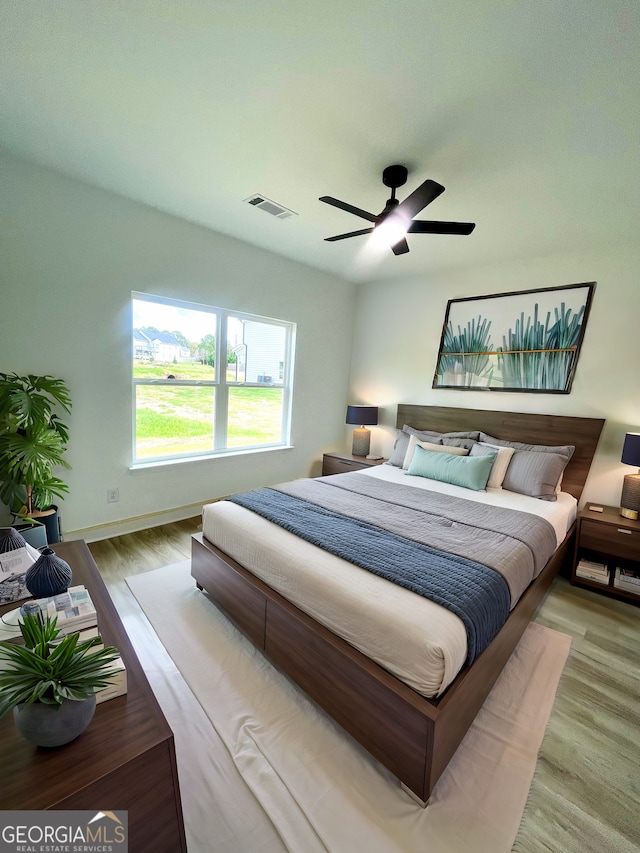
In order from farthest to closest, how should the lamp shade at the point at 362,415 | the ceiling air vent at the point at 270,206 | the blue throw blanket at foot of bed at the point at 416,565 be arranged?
the lamp shade at the point at 362,415, the ceiling air vent at the point at 270,206, the blue throw blanket at foot of bed at the point at 416,565

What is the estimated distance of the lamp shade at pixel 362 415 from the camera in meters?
4.32

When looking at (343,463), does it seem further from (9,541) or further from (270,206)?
(9,541)

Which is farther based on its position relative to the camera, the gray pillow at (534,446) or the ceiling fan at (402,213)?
the gray pillow at (534,446)

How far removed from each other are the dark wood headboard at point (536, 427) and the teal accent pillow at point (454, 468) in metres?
0.60

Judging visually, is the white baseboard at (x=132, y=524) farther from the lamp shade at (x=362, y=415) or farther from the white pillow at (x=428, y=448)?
the white pillow at (x=428, y=448)

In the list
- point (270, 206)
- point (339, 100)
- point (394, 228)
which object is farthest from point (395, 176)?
point (270, 206)

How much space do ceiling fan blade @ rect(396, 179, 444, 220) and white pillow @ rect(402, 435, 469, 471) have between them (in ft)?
6.84

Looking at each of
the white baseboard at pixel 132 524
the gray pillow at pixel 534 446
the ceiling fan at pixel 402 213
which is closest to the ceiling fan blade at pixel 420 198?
the ceiling fan at pixel 402 213

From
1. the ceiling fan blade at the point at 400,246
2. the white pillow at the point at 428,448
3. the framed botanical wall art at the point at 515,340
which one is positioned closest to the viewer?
the ceiling fan blade at the point at 400,246

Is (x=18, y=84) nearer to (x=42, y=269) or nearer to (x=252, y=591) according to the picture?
(x=42, y=269)

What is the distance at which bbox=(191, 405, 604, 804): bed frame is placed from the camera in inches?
48.3

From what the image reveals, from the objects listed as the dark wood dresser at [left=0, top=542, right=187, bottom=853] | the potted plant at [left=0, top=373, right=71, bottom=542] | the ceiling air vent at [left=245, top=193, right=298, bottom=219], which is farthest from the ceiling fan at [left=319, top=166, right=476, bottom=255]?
the dark wood dresser at [left=0, top=542, right=187, bottom=853]

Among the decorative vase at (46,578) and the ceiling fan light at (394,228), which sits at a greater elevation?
the ceiling fan light at (394,228)

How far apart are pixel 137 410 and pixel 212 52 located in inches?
98.9
